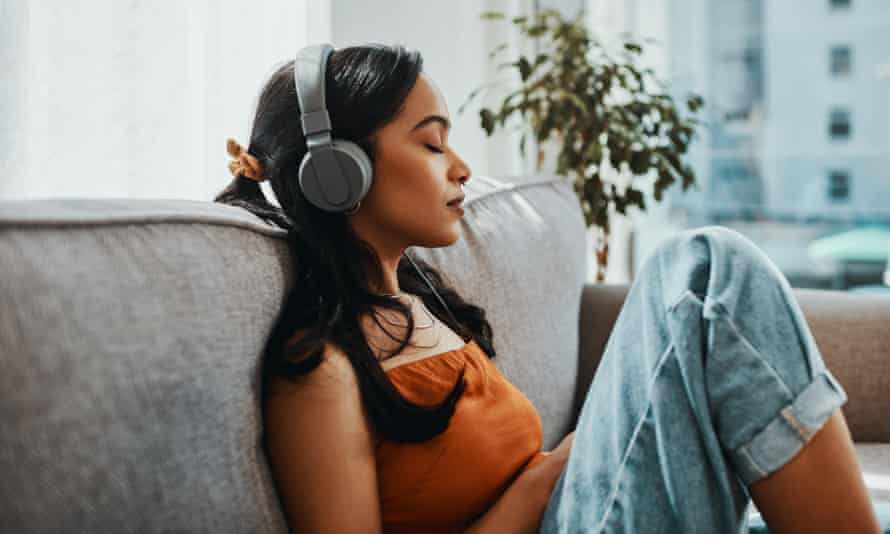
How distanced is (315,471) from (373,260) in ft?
0.93

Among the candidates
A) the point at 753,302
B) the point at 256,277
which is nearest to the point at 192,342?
the point at 256,277

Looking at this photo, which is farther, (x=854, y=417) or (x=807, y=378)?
(x=854, y=417)

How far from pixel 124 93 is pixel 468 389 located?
0.53 meters

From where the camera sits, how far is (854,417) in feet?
4.97

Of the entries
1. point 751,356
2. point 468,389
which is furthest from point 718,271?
point 468,389

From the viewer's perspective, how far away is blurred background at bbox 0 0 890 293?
3.23ft

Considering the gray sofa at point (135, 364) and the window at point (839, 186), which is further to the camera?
the window at point (839, 186)

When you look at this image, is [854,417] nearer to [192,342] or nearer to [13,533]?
[192,342]

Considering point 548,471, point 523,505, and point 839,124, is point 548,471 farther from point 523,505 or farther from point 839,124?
point 839,124

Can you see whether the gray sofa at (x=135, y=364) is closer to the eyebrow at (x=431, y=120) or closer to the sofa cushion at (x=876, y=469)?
the eyebrow at (x=431, y=120)

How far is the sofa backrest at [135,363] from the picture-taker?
582 mm

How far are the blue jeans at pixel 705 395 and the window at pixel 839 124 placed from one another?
9.66 feet

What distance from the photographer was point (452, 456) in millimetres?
926

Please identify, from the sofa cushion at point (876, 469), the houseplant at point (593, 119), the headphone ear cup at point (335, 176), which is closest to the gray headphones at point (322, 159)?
the headphone ear cup at point (335, 176)
